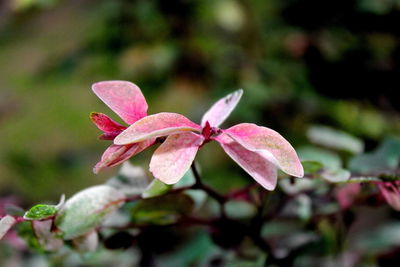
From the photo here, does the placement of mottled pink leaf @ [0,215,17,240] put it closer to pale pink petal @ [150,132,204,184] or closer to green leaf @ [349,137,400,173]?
pale pink petal @ [150,132,204,184]

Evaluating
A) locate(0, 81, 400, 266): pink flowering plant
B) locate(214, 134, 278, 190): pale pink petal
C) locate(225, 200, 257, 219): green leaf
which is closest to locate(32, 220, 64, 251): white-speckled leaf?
locate(0, 81, 400, 266): pink flowering plant

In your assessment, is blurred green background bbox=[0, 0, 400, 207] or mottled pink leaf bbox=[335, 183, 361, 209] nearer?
mottled pink leaf bbox=[335, 183, 361, 209]

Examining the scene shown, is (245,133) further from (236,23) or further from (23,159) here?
(23,159)

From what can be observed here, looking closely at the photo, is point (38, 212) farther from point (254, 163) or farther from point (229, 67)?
point (229, 67)

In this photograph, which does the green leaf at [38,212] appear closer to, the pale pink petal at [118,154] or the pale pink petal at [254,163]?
the pale pink petal at [118,154]

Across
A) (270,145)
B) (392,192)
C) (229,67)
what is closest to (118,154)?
(270,145)
